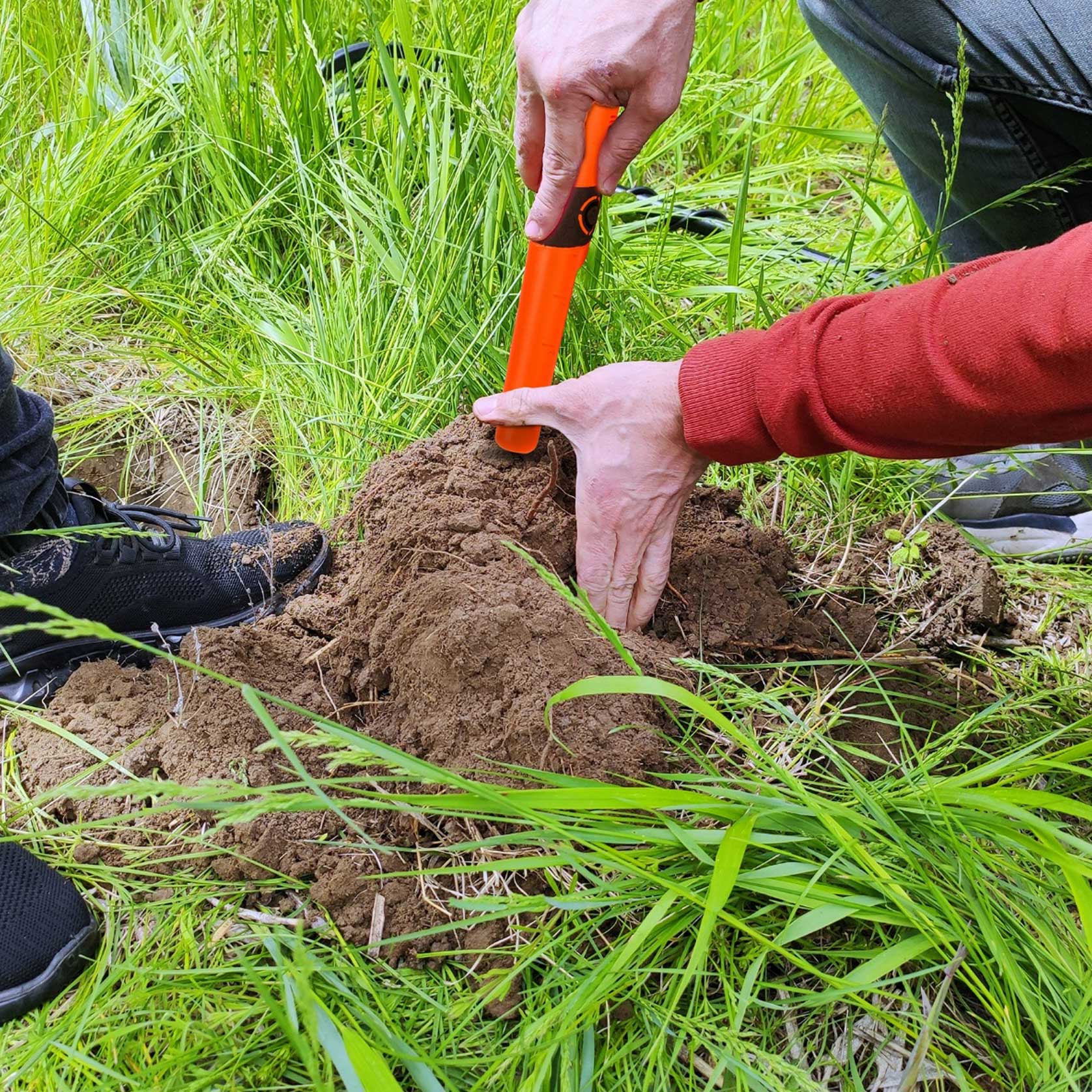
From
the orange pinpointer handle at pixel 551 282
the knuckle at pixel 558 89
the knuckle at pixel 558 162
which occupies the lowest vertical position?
the orange pinpointer handle at pixel 551 282

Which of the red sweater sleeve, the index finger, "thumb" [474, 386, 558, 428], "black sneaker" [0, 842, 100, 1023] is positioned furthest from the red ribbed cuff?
"black sneaker" [0, 842, 100, 1023]

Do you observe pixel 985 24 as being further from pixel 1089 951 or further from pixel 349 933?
pixel 349 933

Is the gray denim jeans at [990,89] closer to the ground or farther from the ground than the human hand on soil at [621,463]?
farther from the ground

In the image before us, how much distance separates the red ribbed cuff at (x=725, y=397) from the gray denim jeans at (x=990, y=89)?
651 mm

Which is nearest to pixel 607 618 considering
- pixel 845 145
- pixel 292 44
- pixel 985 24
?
pixel 985 24

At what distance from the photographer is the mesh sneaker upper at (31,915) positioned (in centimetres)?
113

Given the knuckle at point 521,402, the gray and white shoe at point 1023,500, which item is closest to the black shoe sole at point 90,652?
the knuckle at point 521,402

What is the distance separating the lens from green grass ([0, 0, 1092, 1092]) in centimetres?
99

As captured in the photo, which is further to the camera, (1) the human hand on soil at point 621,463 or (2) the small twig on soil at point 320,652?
(2) the small twig on soil at point 320,652

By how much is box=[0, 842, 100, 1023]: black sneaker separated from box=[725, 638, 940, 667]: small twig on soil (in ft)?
3.50

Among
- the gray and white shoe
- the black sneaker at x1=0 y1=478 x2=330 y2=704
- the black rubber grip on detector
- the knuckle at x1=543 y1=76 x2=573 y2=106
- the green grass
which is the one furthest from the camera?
the gray and white shoe

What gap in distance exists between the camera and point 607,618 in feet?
4.73

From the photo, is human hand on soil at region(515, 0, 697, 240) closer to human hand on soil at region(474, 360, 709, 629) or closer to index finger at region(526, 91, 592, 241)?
index finger at region(526, 91, 592, 241)

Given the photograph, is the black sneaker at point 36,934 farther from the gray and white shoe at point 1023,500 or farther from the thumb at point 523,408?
the gray and white shoe at point 1023,500
